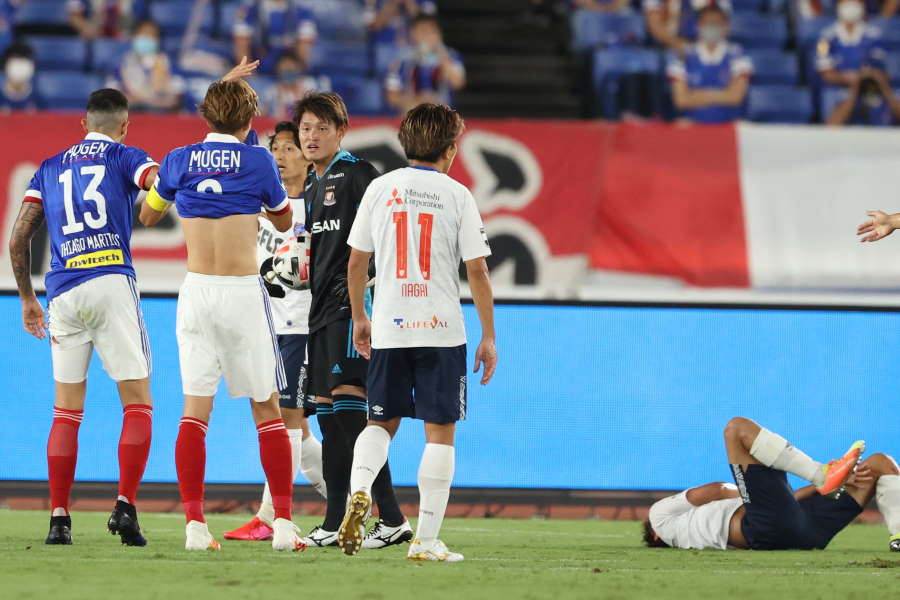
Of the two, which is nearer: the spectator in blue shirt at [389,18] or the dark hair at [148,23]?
the dark hair at [148,23]

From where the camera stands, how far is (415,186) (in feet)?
18.5

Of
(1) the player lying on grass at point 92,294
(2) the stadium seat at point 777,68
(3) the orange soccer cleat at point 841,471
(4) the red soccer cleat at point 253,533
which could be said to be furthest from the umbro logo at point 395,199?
(2) the stadium seat at point 777,68

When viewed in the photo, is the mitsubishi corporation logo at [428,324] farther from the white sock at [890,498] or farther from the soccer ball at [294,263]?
the white sock at [890,498]

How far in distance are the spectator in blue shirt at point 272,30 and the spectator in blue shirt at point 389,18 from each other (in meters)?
0.67

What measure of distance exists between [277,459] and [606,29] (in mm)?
8862

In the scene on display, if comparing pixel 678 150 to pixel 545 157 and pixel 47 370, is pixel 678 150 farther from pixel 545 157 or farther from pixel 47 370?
pixel 47 370

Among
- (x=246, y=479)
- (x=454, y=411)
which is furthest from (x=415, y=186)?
(x=246, y=479)

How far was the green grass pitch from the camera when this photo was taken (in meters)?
4.55

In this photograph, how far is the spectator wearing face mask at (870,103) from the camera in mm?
12836

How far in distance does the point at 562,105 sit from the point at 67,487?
339 inches

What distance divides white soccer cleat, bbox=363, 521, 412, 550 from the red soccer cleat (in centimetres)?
61

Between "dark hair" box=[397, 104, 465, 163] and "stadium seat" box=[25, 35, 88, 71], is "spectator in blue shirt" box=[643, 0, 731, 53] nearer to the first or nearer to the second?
"stadium seat" box=[25, 35, 88, 71]

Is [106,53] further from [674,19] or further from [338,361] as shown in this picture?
[338,361]

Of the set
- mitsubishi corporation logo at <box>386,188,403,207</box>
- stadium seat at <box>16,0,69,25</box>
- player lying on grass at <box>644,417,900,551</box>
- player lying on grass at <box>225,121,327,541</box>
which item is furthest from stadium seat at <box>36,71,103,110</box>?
player lying on grass at <box>644,417,900,551</box>
